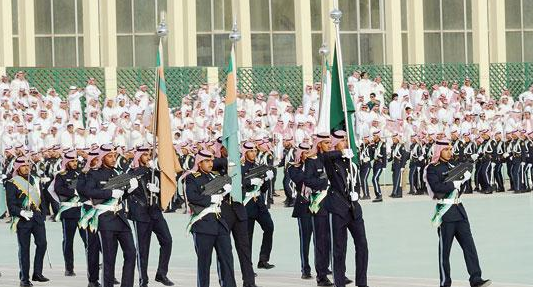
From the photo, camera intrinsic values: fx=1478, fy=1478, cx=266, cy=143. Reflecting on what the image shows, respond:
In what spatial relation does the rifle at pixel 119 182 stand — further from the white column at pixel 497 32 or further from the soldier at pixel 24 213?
the white column at pixel 497 32

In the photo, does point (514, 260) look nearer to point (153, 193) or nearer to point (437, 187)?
point (437, 187)

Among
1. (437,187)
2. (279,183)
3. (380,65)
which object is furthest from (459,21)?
(437,187)

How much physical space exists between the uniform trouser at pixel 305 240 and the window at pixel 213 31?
2292cm

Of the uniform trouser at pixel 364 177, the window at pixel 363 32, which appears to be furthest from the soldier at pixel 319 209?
the window at pixel 363 32

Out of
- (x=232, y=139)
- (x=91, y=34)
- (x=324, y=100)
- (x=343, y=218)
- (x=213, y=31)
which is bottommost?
(x=343, y=218)

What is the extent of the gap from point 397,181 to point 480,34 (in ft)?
35.7

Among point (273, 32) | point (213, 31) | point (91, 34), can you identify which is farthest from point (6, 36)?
point (273, 32)

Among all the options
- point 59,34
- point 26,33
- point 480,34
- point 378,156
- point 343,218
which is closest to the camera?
point 343,218

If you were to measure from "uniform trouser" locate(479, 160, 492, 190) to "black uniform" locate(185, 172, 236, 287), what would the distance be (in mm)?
20307

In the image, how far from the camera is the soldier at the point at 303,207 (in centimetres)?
2072

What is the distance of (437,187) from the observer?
18.8m

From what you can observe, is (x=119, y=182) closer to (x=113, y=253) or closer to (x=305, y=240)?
(x=113, y=253)

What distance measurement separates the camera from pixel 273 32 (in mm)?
44844

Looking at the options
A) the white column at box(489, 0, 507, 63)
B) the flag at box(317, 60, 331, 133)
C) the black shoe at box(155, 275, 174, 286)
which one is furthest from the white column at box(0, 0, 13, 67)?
the black shoe at box(155, 275, 174, 286)
